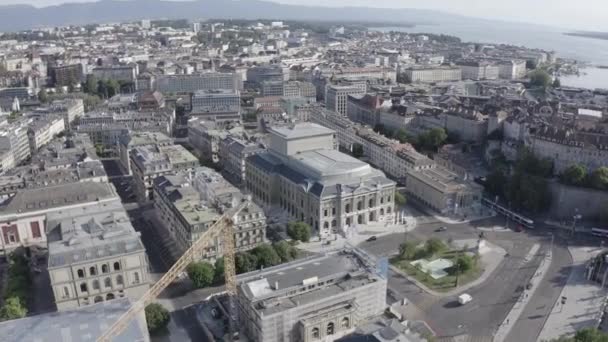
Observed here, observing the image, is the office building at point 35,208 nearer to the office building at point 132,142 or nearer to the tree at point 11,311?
the tree at point 11,311

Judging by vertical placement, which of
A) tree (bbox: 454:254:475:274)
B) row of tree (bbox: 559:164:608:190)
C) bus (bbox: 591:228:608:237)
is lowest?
bus (bbox: 591:228:608:237)

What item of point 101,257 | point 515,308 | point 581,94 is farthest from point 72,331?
point 581,94

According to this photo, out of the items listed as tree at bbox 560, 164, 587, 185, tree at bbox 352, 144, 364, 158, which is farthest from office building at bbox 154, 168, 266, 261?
tree at bbox 560, 164, 587, 185

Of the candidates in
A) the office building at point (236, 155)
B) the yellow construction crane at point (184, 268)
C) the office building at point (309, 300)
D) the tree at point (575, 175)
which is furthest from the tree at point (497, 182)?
the yellow construction crane at point (184, 268)

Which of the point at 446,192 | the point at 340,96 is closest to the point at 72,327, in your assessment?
the point at 446,192

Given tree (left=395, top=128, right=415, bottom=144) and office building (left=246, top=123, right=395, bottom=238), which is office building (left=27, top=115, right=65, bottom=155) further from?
tree (left=395, top=128, right=415, bottom=144)
